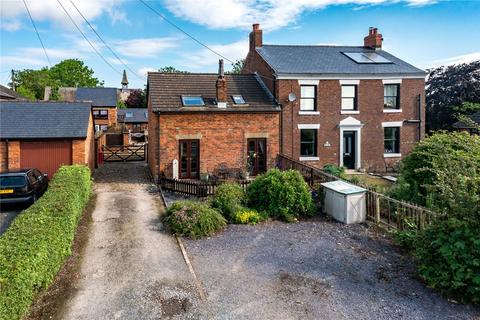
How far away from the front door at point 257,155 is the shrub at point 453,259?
12430 millimetres

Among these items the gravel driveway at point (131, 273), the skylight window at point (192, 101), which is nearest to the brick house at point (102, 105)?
the skylight window at point (192, 101)

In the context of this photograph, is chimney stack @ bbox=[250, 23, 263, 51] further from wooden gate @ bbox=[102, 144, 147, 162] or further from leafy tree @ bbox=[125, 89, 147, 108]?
leafy tree @ bbox=[125, 89, 147, 108]

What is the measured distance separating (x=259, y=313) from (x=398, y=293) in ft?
9.74

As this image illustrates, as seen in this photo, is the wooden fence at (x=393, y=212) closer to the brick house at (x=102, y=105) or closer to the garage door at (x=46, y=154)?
the garage door at (x=46, y=154)

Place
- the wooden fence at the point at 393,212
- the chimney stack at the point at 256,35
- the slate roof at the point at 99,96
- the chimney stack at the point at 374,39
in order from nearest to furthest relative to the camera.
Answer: the wooden fence at the point at 393,212, the chimney stack at the point at 256,35, the chimney stack at the point at 374,39, the slate roof at the point at 99,96

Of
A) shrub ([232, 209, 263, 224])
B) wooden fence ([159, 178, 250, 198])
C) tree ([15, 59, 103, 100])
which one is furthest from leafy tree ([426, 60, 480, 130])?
tree ([15, 59, 103, 100])

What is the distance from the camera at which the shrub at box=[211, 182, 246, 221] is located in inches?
493

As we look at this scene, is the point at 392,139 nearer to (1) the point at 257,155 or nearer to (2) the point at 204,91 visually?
(1) the point at 257,155

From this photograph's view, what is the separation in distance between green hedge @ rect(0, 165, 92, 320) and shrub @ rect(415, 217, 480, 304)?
7.56 meters

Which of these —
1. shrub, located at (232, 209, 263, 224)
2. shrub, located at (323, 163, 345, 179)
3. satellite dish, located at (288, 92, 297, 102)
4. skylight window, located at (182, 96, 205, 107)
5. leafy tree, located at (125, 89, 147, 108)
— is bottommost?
shrub, located at (232, 209, 263, 224)

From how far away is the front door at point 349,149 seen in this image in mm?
22234

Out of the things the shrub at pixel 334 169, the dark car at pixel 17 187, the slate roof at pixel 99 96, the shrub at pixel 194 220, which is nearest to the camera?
the shrub at pixel 194 220

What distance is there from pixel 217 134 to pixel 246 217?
298 inches

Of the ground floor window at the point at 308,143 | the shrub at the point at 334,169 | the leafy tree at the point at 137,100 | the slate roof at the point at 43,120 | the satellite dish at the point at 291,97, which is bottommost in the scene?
the shrub at the point at 334,169
